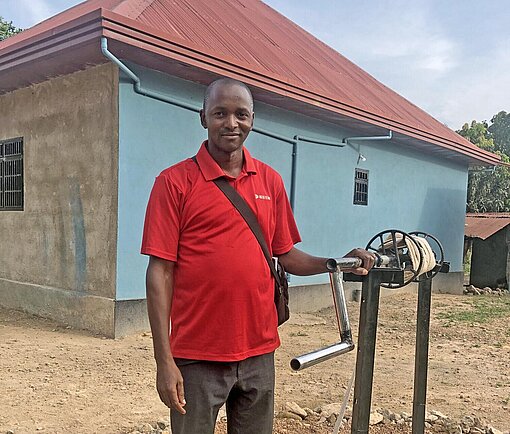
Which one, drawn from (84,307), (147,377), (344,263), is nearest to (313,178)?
(84,307)

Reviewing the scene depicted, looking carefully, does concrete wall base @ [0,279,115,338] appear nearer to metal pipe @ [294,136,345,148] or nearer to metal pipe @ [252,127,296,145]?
metal pipe @ [252,127,296,145]

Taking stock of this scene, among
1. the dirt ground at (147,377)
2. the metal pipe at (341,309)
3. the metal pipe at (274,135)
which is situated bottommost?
the dirt ground at (147,377)

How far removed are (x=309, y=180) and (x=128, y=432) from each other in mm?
5687

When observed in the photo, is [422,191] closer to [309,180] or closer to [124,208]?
[309,180]

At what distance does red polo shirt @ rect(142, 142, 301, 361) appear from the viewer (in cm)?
177

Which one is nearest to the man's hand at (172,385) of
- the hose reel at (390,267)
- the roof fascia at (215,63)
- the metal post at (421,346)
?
the hose reel at (390,267)

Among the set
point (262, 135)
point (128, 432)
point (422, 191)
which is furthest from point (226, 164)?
point (422, 191)

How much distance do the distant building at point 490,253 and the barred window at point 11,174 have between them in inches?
368

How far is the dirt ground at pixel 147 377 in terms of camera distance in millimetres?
3744

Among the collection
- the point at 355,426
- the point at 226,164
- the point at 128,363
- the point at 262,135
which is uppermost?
the point at 262,135

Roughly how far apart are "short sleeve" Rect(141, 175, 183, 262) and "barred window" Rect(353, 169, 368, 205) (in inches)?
314

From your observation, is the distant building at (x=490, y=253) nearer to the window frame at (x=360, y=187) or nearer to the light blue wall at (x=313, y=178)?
the light blue wall at (x=313, y=178)

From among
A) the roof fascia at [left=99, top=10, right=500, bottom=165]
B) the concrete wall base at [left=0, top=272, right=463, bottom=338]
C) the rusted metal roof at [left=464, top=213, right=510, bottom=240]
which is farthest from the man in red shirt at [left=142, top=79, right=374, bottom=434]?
the rusted metal roof at [left=464, top=213, right=510, bottom=240]

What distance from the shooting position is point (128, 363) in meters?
5.06
